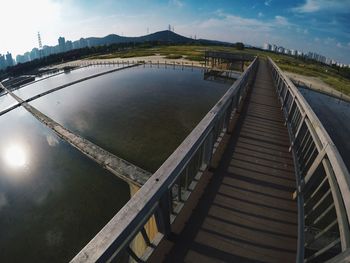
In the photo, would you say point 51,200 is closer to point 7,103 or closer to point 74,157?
point 74,157

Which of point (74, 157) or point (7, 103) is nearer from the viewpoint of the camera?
point (74, 157)

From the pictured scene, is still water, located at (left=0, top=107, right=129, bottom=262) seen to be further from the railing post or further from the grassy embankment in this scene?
the grassy embankment

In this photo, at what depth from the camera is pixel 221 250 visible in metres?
2.65

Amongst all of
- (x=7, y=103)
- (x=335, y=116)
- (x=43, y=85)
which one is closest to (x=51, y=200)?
(x=7, y=103)

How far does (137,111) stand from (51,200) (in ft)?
34.3

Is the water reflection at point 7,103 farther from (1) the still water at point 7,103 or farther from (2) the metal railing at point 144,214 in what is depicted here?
(2) the metal railing at point 144,214

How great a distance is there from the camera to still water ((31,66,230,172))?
12.6 m

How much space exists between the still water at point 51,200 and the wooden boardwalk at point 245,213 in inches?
220

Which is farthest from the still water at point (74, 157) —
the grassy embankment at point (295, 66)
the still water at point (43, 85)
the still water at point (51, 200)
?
the grassy embankment at point (295, 66)

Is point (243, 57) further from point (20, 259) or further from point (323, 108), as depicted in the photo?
point (20, 259)

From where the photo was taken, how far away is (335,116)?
2123 cm

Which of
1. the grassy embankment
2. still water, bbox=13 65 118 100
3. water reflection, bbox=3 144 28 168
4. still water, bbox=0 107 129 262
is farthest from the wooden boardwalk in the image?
the grassy embankment

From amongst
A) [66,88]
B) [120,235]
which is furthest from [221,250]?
[66,88]

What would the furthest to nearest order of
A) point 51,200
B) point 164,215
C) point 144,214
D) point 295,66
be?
point 295,66 < point 51,200 < point 164,215 < point 144,214
